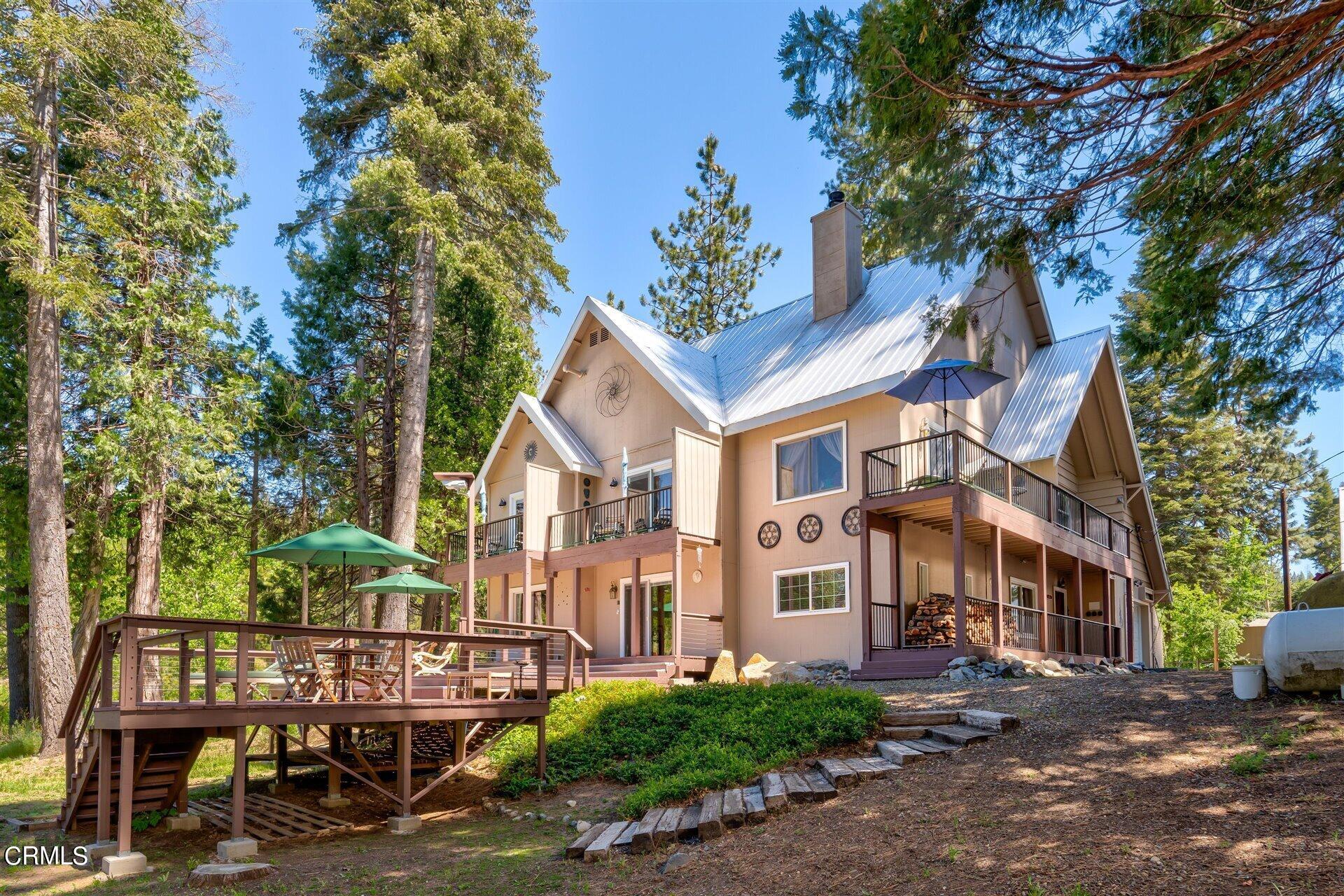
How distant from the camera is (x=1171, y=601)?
25.7 m

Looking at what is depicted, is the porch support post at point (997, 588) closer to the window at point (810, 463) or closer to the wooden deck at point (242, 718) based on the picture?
the window at point (810, 463)

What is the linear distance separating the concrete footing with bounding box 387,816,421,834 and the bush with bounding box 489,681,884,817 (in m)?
1.33

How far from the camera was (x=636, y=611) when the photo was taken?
18.2 meters

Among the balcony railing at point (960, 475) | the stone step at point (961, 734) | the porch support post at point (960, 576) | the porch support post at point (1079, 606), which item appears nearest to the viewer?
the stone step at point (961, 734)

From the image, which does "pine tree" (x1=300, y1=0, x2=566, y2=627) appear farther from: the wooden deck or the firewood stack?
the firewood stack

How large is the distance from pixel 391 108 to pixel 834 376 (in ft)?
38.8

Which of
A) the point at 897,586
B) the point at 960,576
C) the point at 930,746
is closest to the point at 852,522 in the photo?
the point at 897,586

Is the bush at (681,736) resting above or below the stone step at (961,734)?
below

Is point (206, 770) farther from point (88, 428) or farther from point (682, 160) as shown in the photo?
point (682, 160)

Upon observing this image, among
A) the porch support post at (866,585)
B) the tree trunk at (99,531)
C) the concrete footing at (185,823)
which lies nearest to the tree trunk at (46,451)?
the tree trunk at (99,531)

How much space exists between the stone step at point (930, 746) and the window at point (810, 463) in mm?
7986

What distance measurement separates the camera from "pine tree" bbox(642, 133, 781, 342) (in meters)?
36.8

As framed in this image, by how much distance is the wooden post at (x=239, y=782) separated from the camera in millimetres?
8500

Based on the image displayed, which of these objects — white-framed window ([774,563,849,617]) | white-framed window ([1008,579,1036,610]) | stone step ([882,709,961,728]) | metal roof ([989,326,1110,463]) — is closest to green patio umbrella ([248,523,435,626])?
stone step ([882,709,961,728])
